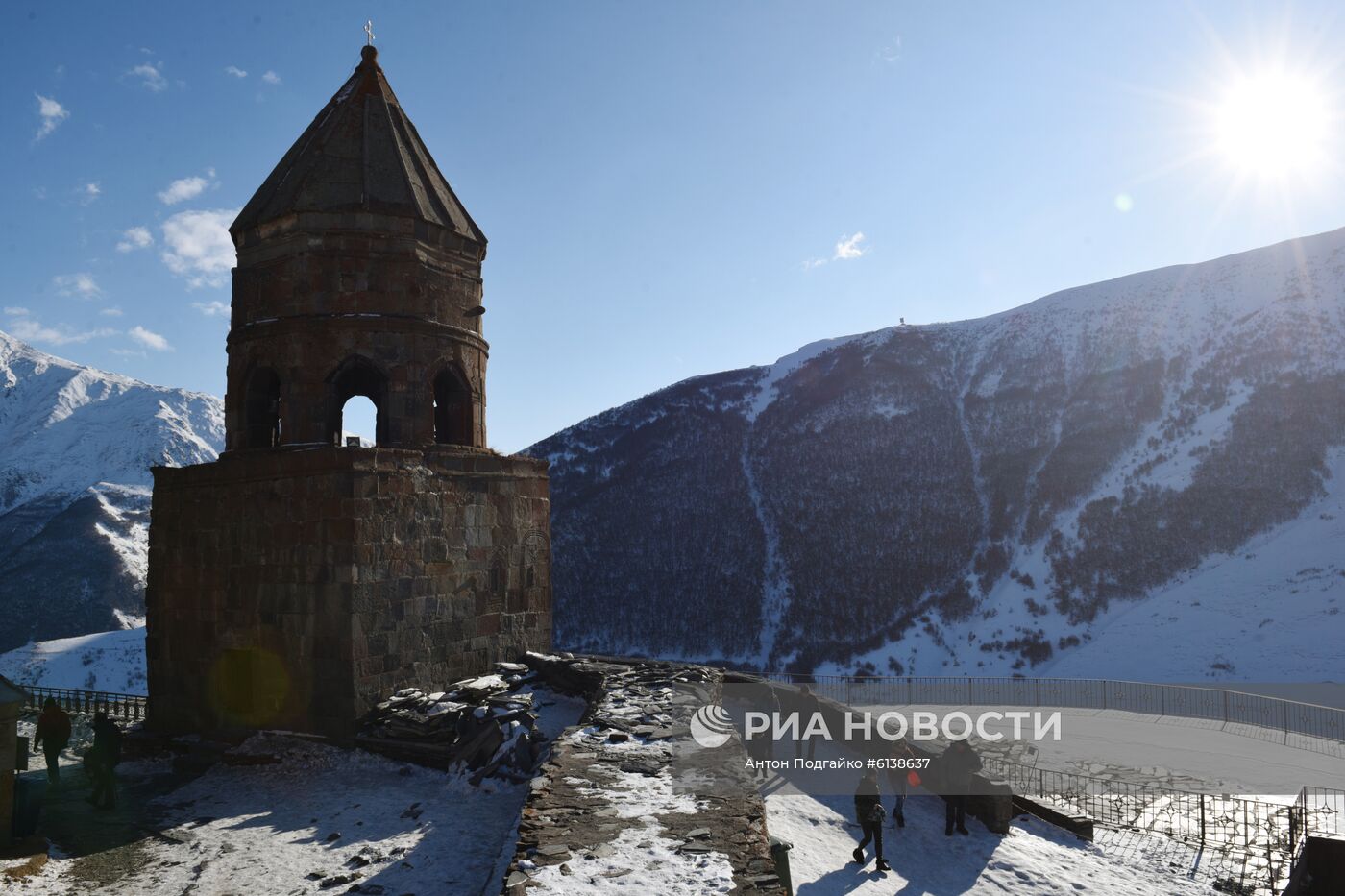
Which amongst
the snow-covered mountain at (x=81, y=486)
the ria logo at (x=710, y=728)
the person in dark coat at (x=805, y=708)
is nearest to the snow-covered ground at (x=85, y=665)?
the snow-covered mountain at (x=81, y=486)

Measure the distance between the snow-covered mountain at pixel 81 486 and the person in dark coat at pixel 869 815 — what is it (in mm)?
36841

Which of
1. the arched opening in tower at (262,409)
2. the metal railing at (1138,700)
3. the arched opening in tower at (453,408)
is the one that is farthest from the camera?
the metal railing at (1138,700)

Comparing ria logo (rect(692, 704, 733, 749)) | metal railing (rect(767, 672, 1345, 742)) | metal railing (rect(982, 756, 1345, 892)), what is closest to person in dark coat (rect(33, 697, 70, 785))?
ria logo (rect(692, 704, 733, 749))

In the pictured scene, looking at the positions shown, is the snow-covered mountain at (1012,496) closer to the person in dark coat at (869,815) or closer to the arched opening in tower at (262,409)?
the person in dark coat at (869,815)

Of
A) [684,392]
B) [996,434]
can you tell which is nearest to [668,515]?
[684,392]

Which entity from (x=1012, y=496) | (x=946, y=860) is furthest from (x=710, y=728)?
(x=1012, y=496)

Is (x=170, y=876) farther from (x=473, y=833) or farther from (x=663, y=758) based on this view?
(x=663, y=758)

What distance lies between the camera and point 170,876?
7434 mm

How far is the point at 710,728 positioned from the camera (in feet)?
32.6

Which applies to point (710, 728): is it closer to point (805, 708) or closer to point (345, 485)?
point (805, 708)

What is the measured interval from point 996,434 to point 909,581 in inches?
618

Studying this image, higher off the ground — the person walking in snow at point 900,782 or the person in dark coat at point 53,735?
the person in dark coat at point 53,735

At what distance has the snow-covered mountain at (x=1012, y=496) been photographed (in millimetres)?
39344

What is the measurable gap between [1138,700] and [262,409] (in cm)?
2594
